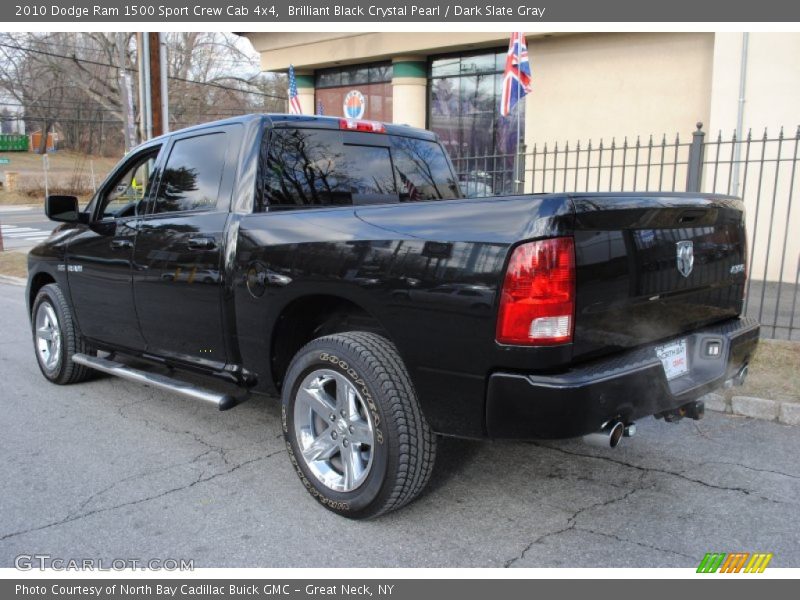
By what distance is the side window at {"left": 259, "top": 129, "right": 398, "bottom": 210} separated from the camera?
12.4 feet

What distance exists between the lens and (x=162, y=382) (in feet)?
13.7

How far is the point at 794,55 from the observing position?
864 centimetres

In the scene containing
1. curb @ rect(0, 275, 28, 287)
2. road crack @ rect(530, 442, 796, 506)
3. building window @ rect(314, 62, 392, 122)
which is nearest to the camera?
road crack @ rect(530, 442, 796, 506)

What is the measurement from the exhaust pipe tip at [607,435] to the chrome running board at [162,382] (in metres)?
2.01

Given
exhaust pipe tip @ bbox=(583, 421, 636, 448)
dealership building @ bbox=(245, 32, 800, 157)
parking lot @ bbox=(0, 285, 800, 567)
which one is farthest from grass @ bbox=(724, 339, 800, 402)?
dealership building @ bbox=(245, 32, 800, 157)

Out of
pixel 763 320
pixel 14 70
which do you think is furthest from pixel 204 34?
pixel 763 320

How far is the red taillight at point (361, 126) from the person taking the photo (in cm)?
412

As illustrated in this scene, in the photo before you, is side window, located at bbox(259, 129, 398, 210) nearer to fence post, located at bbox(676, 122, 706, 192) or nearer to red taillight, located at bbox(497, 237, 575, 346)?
red taillight, located at bbox(497, 237, 575, 346)

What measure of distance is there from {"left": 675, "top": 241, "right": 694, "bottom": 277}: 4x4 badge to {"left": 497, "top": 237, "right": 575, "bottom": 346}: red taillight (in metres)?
0.79

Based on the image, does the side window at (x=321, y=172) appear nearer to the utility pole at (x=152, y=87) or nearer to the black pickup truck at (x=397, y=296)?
the black pickup truck at (x=397, y=296)

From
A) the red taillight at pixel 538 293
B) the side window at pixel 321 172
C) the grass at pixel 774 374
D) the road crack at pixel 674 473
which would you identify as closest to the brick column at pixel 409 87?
the grass at pixel 774 374
